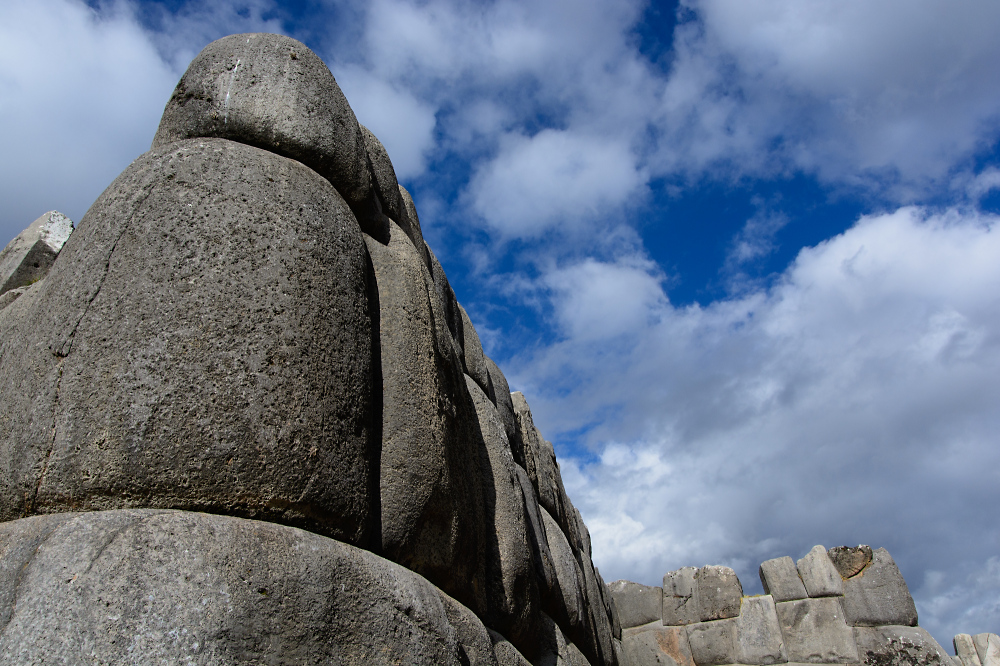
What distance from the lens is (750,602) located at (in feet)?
26.5

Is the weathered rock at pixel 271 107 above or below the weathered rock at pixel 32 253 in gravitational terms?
below

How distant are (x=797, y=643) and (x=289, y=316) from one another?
7583 millimetres

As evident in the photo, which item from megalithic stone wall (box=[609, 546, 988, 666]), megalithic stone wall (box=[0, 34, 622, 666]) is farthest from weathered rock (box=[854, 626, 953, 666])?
megalithic stone wall (box=[0, 34, 622, 666])

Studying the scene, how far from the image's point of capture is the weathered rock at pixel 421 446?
7.04 ft

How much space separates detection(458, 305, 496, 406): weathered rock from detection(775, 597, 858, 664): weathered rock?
17.8 feet

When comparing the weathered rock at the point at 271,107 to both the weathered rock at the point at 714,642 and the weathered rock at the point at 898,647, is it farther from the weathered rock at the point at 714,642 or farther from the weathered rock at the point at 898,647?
the weathered rock at the point at 714,642

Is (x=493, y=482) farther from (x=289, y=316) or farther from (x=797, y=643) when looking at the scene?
(x=797, y=643)

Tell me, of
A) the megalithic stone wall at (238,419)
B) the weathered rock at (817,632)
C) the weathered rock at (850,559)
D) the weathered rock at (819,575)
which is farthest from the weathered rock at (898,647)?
the megalithic stone wall at (238,419)

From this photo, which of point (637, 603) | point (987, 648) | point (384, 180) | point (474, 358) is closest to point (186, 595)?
point (384, 180)

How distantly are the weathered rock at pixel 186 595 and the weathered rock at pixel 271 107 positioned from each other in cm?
126

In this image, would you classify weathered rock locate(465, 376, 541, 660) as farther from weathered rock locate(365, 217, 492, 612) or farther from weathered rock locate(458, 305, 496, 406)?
weathered rock locate(458, 305, 496, 406)

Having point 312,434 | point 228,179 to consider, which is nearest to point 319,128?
point 228,179

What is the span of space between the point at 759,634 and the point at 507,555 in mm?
6166

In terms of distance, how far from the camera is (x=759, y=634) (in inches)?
308
